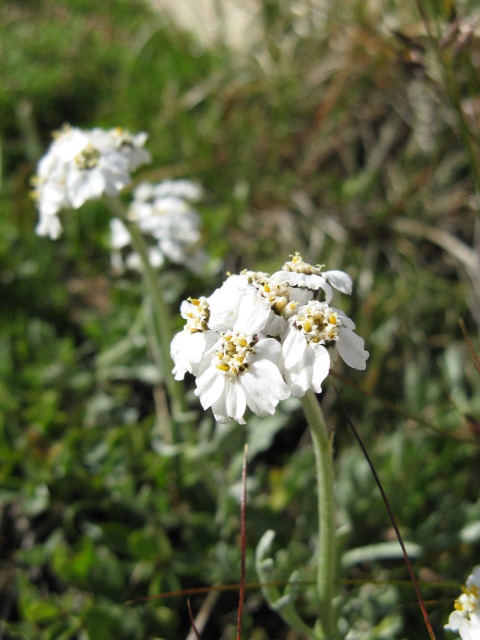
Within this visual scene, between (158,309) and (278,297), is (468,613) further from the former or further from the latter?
(158,309)

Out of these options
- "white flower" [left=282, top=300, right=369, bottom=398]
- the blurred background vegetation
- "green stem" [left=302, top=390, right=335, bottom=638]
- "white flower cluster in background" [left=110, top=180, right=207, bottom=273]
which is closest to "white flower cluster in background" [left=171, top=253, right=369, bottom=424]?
"white flower" [left=282, top=300, right=369, bottom=398]

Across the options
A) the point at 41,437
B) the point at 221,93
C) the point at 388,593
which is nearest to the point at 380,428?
the point at 388,593

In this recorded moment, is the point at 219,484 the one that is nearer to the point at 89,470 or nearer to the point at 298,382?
the point at 89,470

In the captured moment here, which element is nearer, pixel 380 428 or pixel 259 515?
pixel 259 515

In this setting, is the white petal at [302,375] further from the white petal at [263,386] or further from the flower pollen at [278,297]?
the flower pollen at [278,297]

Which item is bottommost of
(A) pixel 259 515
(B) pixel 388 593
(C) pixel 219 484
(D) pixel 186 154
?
(B) pixel 388 593

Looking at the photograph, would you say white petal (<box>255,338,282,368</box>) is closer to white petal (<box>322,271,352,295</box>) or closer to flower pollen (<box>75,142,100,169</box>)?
white petal (<box>322,271,352,295</box>)

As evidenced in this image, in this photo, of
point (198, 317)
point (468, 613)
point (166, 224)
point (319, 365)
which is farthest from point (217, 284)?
point (468, 613)
